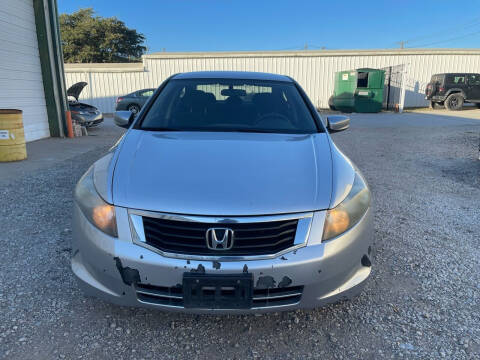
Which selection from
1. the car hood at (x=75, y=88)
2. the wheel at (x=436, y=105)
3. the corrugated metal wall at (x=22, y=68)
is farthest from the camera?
the wheel at (x=436, y=105)

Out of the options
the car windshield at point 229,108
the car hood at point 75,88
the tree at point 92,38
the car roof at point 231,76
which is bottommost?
the car windshield at point 229,108

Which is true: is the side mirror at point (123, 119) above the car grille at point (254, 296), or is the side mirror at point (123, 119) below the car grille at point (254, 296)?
above

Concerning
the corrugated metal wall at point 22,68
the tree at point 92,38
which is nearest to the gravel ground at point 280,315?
the corrugated metal wall at point 22,68

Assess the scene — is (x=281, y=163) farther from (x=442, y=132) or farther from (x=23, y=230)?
(x=442, y=132)

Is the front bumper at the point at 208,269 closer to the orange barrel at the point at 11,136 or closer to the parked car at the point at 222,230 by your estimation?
the parked car at the point at 222,230

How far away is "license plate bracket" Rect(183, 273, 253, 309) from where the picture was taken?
1.53 metres

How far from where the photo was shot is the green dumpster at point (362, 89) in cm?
1756

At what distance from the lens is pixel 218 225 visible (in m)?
1.58

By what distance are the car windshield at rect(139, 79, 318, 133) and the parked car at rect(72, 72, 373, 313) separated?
54 cm

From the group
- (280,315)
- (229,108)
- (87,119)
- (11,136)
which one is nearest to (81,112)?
(87,119)

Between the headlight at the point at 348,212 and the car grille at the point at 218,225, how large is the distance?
0.19 metres

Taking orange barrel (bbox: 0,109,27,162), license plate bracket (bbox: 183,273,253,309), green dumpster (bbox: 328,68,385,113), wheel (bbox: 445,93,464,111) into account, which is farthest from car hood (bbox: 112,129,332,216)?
wheel (bbox: 445,93,464,111)

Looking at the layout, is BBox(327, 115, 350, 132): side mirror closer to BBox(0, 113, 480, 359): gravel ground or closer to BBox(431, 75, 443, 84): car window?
BBox(0, 113, 480, 359): gravel ground

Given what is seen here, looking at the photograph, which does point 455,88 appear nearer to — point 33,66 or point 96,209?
point 33,66
